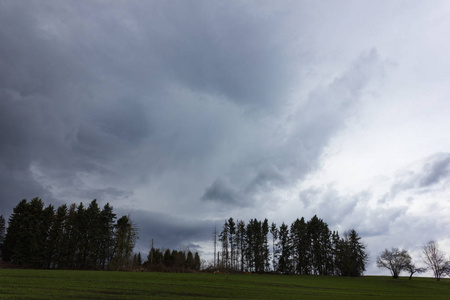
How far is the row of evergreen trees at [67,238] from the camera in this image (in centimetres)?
7312

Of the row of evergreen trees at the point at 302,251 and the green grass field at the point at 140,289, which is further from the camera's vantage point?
the row of evergreen trees at the point at 302,251

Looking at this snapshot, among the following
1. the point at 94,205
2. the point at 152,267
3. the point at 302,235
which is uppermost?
the point at 94,205

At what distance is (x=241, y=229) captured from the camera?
11619 centimetres

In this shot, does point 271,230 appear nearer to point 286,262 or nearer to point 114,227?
point 286,262

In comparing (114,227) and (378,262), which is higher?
(114,227)

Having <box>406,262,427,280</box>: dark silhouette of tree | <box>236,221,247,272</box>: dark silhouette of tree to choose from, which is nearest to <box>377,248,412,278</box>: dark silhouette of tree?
<box>406,262,427,280</box>: dark silhouette of tree

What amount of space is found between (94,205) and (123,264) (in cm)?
2153

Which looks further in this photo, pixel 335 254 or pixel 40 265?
pixel 335 254

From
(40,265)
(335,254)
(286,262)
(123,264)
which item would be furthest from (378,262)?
(40,265)

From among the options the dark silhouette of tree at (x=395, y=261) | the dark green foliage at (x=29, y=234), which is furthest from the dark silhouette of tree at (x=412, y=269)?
the dark green foliage at (x=29, y=234)

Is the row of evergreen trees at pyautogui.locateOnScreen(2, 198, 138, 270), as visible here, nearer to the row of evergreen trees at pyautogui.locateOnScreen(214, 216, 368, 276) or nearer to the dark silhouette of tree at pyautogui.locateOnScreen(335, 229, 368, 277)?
the row of evergreen trees at pyautogui.locateOnScreen(214, 216, 368, 276)

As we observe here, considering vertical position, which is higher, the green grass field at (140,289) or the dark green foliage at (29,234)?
the dark green foliage at (29,234)

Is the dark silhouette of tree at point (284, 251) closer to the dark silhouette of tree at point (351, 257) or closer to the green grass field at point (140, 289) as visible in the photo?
the dark silhouette of tree at point (351, 257)

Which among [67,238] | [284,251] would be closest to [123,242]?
[67,238]
